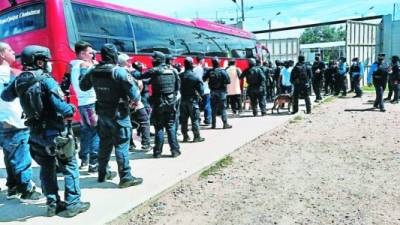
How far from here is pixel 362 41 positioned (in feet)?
76.3

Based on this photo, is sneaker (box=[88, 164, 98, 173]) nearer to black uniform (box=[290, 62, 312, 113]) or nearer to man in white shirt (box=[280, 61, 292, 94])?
black uniform (box=[290, 62, 312, 113])

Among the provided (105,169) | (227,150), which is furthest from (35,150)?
(227,150)

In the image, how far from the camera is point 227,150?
779 centimetres

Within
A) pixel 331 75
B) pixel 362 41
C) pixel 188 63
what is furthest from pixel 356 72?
pixel 188 63

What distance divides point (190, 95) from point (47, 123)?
449cm

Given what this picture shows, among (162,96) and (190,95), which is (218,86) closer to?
(190,95)

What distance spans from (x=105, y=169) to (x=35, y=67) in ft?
6.27

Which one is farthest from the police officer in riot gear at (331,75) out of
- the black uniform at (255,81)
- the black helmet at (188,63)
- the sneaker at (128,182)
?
the sneaker at (128,182)

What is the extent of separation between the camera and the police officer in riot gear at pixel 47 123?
13.6ft

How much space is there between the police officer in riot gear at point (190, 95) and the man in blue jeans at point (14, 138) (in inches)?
154

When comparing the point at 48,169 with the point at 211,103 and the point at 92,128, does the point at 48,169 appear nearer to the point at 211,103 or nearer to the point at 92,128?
the point at 92,128

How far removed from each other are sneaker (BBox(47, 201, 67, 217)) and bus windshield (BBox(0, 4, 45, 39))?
4931mm

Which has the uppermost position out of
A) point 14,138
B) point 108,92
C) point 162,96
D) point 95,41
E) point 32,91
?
point 95,41

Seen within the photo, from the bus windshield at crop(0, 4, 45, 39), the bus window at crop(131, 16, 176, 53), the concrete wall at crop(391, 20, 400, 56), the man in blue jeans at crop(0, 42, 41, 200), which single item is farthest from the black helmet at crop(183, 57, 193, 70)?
the concrete wall at crop(391, 20, 400, 56)
